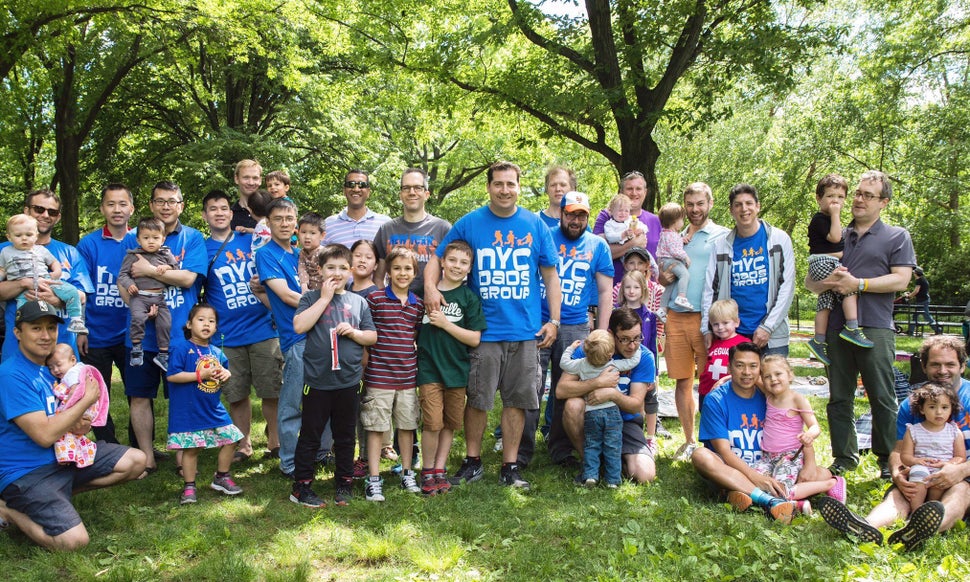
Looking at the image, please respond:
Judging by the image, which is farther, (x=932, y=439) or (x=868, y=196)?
(x=868, y=196)

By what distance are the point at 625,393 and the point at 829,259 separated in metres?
1.88

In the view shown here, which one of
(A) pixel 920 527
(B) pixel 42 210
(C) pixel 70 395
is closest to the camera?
(A) pixel 920 527

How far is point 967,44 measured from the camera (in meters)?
13.4

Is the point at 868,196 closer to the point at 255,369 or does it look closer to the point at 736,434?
the point at 736,434

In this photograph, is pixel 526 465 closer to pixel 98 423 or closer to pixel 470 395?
pixel 470 395

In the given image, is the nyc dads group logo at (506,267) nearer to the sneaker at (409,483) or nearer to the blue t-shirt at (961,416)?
the sneaker at (409,483)

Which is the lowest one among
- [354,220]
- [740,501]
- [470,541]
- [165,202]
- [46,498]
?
[470,541]

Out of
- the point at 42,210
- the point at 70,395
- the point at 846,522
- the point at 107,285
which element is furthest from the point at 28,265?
the point at 846,522

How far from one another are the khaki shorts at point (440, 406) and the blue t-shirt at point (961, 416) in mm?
2930

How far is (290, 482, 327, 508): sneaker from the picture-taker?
14.7 ft

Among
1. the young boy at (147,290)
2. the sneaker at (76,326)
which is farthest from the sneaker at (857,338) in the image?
the sneaker at (76,326)

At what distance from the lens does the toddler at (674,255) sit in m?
5.73

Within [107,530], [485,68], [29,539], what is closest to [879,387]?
→ [107,530]

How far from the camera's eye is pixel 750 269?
5.28 metres
